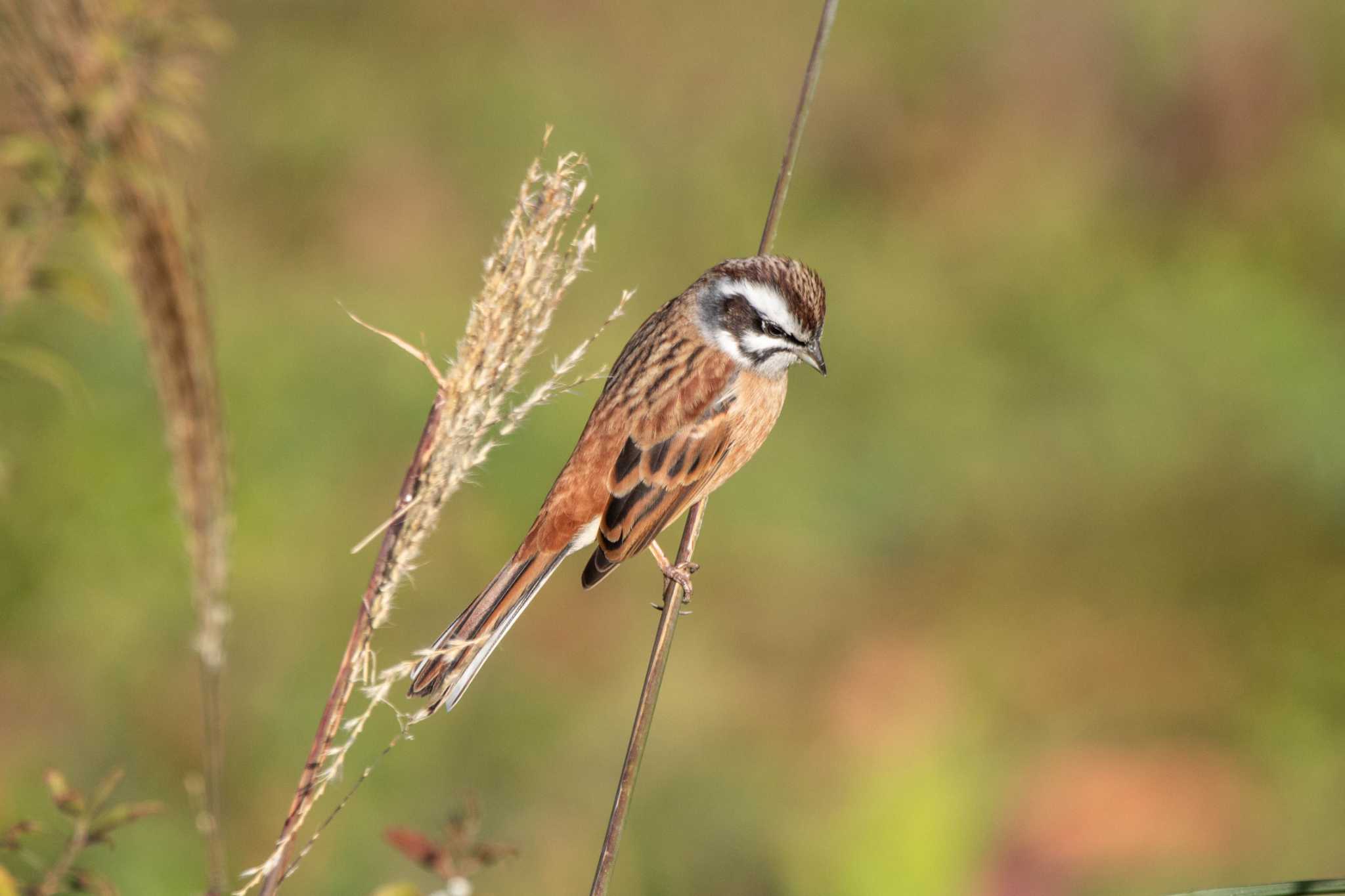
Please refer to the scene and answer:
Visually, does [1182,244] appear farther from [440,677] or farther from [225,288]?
[440,677]

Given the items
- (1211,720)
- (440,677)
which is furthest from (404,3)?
(440,677)

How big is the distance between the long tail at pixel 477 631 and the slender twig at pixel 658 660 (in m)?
0.33

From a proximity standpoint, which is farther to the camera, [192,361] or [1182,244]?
[1182,244]

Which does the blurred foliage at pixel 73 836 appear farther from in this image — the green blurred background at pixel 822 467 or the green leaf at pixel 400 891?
the green blurred background at pixel 822 467

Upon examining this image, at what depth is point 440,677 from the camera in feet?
8.11

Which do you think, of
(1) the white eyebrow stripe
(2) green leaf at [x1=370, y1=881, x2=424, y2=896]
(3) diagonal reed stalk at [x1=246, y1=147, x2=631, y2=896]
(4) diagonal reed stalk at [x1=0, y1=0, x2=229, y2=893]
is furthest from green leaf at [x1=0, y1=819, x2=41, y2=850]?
(1) the white eyebrow stripe

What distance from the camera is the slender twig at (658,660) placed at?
212 cm

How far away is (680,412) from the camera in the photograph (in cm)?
389

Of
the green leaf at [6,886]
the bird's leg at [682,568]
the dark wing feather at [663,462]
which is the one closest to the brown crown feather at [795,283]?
the dark wing feather at [663,462]

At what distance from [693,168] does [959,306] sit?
2.00 meters

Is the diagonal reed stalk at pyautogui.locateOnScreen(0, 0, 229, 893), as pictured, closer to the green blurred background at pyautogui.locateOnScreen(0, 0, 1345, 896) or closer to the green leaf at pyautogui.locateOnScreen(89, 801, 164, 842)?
the green leaf at pyautogui.locateOnScreen(89, 801, 164, 842)

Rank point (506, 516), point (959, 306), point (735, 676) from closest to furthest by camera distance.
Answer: point (735, 676) < point (506, 516) < point (959, 306)

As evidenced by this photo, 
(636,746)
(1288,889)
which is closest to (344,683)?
(636,746)

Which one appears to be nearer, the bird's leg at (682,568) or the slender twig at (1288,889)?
the slender twig at (1288,889)
